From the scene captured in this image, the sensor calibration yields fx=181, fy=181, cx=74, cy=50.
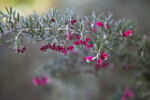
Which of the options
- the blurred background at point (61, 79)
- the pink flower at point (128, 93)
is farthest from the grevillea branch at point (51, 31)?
the blurred background at point (61, 79)

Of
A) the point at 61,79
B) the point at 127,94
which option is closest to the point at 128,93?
the point at 127,94

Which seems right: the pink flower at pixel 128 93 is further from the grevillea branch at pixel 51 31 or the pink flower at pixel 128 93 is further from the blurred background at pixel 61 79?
the grevillea branch at pixel 51 31

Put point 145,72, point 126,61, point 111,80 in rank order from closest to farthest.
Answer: point 126,61 < point 145,72 < point 111,80

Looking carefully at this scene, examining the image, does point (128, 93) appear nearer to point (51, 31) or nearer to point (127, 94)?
point (127, 94)

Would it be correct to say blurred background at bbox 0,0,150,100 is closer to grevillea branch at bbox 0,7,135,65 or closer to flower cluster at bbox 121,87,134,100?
flower cluster at bbox 121,87,134,100

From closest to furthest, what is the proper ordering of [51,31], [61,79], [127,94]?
1. [51,31]
2. [127,94]
3. [61,79]

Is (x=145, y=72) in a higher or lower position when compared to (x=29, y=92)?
higher

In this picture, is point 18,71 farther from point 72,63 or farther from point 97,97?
point 72,63

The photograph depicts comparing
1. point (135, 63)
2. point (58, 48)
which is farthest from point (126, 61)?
point (58, 48)
